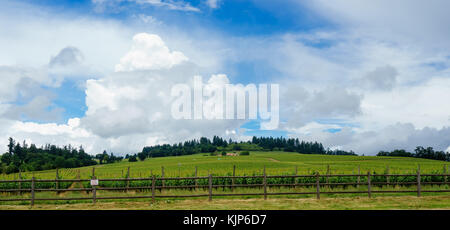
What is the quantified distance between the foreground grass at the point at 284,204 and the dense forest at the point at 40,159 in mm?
82424

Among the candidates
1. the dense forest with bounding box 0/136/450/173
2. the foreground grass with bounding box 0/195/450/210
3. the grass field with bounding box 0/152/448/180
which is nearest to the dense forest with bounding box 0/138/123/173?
the dense forest with bounding box 0/136/450/173

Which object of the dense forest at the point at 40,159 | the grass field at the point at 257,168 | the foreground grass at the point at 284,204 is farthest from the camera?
the dense forest at the point at 40,159

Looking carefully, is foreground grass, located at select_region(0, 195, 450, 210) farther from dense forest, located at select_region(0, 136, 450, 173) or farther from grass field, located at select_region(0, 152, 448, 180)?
dense forest, located at select_region(0, 136, 450, 173)

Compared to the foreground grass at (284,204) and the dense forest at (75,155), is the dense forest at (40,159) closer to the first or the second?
the dense forest at (75,155)

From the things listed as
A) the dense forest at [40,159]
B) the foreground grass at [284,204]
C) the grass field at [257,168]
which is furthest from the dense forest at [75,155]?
the foreground grass at [284,204]

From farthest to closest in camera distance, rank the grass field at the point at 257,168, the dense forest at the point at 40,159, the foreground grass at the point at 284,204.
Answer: the dense forest at the point at 40,159, the grass field at the point at 257,168, the foreground grass at the point at 284,204

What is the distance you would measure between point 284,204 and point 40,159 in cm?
12424

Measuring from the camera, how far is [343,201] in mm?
19625

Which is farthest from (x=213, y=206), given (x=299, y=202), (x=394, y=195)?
(x=394, y=195)

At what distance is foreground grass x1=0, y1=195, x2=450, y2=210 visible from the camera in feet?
57.5

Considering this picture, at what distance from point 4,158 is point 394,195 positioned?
15899 centimetres

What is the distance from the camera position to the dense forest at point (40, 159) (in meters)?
107

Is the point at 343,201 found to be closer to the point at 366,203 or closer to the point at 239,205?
the point at 366,203

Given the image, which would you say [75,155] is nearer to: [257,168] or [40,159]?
[40,159]
